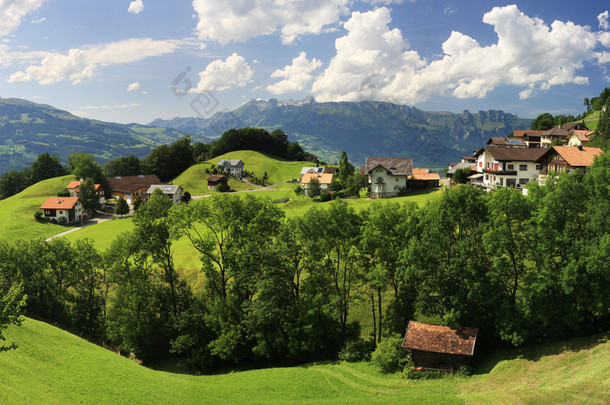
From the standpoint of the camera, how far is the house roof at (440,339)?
2784 centimetres

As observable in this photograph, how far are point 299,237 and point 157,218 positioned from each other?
14189mm

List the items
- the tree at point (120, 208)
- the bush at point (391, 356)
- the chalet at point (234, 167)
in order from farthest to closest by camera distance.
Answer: the chalet at point (234, 167) → the tree at point (120, 208) → the bush at point (391, 356)

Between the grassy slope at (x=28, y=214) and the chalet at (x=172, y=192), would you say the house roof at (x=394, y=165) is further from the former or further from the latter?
the grassy slope at (x=28, y=214)

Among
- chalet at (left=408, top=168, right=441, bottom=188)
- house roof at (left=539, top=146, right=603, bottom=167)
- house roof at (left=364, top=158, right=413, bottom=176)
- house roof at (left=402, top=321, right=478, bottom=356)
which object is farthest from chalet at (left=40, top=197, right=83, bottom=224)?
house roof at (left=539, top=146, right=603, bottom=167)

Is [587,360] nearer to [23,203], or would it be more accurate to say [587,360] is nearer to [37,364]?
[37,364]

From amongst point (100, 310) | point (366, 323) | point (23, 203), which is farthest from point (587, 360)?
point (23, 203)

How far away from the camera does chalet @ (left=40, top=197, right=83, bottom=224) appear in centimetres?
8600

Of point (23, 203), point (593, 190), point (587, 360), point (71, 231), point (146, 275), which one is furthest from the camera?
point (23, 203)

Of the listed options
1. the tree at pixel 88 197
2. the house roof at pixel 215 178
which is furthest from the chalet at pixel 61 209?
the house roof at pixel 215 178

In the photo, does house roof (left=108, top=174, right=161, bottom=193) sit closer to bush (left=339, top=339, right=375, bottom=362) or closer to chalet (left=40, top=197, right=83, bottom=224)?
chalet (left=40, top=197, right=83, bottom=224)

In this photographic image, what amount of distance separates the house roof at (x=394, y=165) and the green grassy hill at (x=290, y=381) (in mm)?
50430

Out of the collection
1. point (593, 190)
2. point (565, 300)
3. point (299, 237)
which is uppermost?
point (593, 190)

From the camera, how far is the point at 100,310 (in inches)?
1601

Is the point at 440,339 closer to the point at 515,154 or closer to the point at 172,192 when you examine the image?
the point at 515,154
